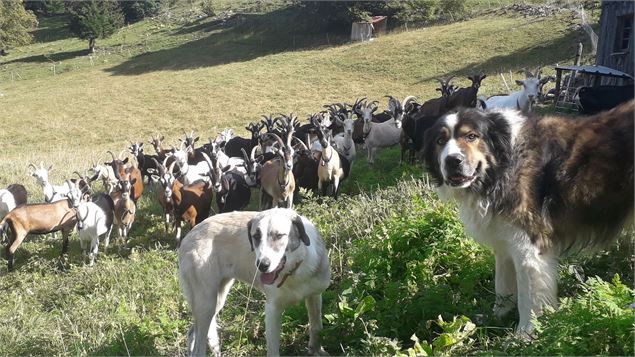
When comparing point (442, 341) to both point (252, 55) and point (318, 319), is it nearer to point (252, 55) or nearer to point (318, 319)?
point (318, 319)

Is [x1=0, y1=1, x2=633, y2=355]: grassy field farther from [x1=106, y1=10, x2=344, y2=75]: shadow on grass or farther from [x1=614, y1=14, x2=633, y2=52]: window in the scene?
[x1=614, y1=14, x2=633, y2=52]: window

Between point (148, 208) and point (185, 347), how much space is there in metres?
9.19

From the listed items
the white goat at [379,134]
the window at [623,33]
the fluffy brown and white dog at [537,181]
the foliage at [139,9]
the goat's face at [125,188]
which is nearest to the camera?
the fluffy brown and white dog at [537,181]

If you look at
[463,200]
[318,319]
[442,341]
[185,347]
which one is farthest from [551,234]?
[185,347]

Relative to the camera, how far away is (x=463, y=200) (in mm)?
4598

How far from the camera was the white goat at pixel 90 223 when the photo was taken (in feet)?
38.1

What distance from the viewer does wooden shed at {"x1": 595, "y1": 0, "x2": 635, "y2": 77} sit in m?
18.3

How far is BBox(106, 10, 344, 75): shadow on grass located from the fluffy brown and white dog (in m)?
44.2

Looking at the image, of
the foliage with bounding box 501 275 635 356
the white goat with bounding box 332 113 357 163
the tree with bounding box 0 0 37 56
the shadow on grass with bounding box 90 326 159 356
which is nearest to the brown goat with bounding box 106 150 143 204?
the white goat with bounding box 332 113 357 163

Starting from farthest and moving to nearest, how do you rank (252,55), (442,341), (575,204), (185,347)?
(252,55) < (185,347) < (575,204) < (442,341)

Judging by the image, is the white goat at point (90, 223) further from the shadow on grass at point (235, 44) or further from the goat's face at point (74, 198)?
the shadow on grass at point (235, 44)

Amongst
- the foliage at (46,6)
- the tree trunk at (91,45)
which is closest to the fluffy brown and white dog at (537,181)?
the tree trunk at (91,45)

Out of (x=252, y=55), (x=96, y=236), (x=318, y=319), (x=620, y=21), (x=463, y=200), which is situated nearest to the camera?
(x=463, y=200)

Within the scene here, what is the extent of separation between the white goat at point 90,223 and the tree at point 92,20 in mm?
48464
